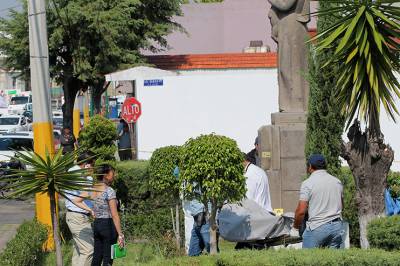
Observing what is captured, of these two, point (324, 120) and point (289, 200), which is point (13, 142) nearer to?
point (289, 200)

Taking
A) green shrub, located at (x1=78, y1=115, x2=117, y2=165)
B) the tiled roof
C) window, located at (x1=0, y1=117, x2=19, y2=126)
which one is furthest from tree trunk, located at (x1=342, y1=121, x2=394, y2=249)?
window, located at (x1=0, y1=117, x2=19, y2=126)

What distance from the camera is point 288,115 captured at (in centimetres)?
1526

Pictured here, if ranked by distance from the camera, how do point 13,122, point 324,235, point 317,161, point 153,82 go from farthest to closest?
point 13,122
point 153,82
point 317,161
point 324,235

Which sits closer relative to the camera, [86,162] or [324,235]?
[324,235]

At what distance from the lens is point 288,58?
50.2ft

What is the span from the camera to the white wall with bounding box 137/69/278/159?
21938 mm

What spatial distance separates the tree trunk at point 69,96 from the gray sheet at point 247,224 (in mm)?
24843

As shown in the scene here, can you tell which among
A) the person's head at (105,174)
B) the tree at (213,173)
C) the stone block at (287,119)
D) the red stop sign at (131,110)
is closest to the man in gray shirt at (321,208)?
the tree at (213,173)

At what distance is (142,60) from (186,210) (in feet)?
72.8

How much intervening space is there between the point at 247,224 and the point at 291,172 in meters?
5.04

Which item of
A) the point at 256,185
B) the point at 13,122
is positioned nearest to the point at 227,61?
the point at 256,185

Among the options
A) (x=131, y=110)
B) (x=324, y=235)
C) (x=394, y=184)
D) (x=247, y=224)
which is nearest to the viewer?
(x=324, y=235)

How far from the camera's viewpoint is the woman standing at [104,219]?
34.0ft

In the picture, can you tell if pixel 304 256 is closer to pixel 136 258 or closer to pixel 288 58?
pixel 136 258
